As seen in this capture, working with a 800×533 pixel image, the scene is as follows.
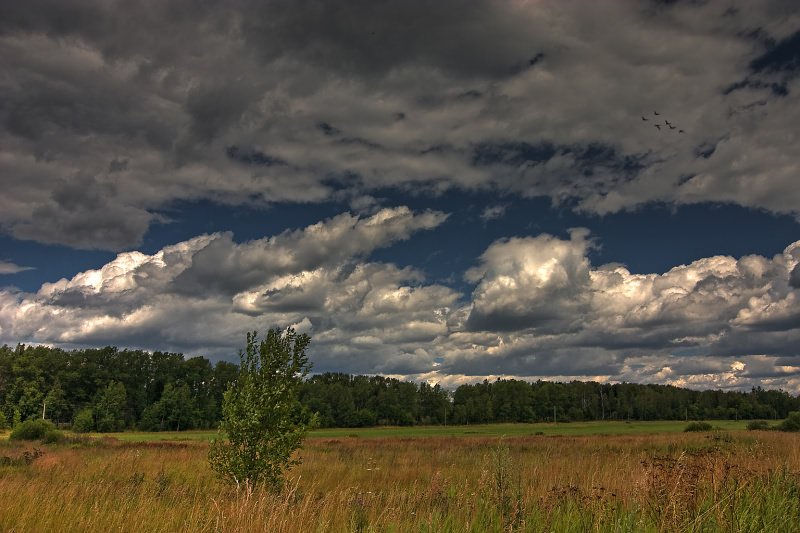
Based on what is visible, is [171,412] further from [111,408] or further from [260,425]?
[260,425]

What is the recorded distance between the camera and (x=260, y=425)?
12000 millimetres

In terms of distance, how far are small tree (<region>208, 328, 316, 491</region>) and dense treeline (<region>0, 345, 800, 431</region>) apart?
197ft

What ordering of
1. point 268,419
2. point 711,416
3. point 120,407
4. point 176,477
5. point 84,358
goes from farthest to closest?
point 711,416, point 84,358, point 120,407, point 176,477, point 268,419

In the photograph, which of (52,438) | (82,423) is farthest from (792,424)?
(82,423)

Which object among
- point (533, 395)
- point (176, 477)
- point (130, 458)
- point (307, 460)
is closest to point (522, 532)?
point (176, 477)

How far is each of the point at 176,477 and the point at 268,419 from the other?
10803 mm

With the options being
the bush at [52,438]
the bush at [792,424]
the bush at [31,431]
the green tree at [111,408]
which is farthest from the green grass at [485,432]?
the green tree at [111,408]

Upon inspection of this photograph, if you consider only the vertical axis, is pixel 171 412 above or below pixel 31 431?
below

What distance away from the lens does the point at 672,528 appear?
6516 mm

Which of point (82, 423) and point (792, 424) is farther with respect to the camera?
point (82, 423)

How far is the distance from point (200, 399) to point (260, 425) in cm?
13509

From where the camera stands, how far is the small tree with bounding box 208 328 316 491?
470 inches

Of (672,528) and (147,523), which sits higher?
(672,528)

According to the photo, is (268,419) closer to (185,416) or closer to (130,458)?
(130,458)
